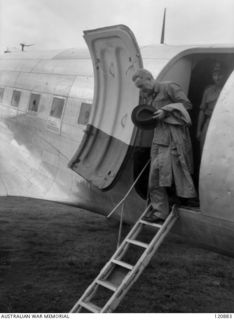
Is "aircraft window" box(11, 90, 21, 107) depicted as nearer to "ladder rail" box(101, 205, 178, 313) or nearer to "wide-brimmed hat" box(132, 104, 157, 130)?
"wide-brimmed hat" box(132, 104, 157, 130)

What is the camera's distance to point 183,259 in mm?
11648

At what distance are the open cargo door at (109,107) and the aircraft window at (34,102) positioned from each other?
3.05 m

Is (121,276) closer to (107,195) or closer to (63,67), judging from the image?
(107,195)

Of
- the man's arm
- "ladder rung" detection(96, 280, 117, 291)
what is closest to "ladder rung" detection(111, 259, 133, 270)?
"ladder rung" detection(96, 280, 117, 291)

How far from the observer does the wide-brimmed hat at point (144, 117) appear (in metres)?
6.50

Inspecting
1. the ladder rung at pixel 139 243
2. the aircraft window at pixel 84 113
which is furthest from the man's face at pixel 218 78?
the ladder rung at pixel 139 243

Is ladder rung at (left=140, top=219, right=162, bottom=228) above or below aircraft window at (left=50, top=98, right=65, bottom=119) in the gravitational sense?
below

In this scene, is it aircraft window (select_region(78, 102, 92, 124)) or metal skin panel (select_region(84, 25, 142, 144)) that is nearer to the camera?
metal skin panel (select_region(84, 25, 142, 144))

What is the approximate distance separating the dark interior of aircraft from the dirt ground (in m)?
0.91

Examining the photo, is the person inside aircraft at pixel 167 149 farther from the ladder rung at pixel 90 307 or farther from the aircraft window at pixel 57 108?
the aircraft window at pixel 57 108

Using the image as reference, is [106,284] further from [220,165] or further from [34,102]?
[34,102]

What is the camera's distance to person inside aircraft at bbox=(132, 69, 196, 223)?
6.37 m

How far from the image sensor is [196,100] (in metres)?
8.37

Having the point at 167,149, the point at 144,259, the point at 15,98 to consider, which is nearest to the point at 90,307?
the point at 144,259
